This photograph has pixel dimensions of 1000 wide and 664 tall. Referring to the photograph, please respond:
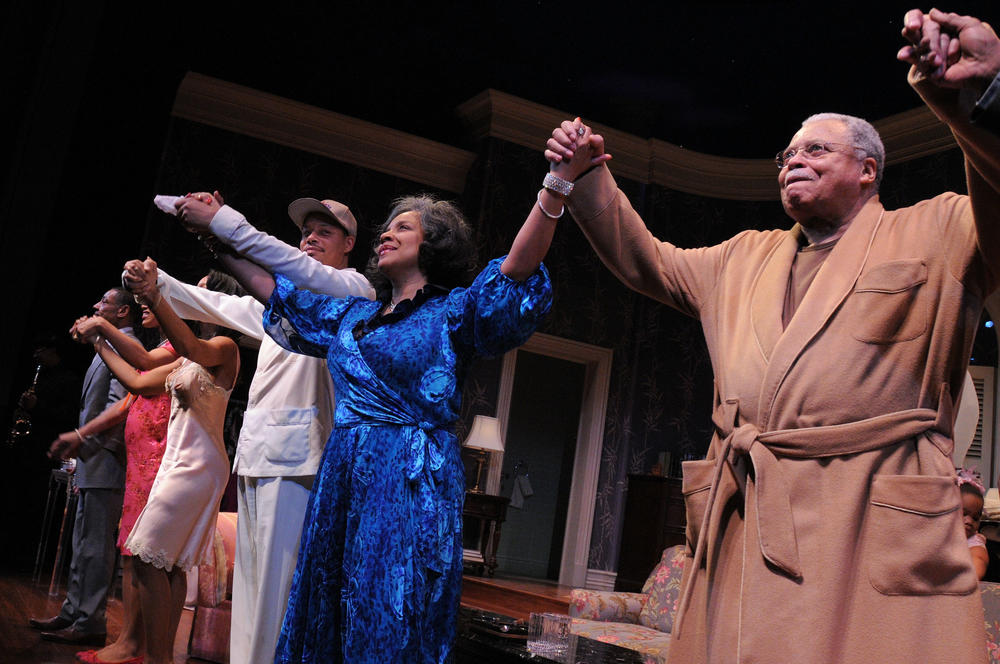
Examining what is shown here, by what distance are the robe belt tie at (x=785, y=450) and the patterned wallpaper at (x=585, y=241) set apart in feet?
22.0

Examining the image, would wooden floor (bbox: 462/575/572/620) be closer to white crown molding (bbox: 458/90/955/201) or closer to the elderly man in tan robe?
white crown molding (bbox: 458/90/955/201)

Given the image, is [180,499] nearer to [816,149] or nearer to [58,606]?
[58,606]

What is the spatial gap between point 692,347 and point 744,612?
7.60 metres

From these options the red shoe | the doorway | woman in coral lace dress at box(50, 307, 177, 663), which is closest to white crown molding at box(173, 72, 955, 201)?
the doorway

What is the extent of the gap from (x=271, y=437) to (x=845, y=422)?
4.44ft

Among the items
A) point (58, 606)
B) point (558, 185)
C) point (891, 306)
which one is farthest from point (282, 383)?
point (58, 606)

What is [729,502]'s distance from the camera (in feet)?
4.58

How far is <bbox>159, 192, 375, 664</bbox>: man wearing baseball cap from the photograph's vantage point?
1952 millimetres

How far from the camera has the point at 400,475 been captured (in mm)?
1674

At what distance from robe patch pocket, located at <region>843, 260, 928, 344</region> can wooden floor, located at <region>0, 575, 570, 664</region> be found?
264 cm

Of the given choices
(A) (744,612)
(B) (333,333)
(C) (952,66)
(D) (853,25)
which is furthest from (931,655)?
(D) (853,25)

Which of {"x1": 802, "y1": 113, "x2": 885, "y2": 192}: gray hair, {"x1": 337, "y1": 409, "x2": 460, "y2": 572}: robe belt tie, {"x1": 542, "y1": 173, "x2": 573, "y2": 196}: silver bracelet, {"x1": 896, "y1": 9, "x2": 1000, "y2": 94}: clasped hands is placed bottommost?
{"x1": 337, "y1": 409, "x2": 460, "y2": 572}: robe belt tie

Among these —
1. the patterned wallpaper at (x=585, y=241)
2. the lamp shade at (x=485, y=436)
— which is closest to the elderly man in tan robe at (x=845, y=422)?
the lamp shade at (x=485, y=436)

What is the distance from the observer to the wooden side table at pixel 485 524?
7.63 metres
